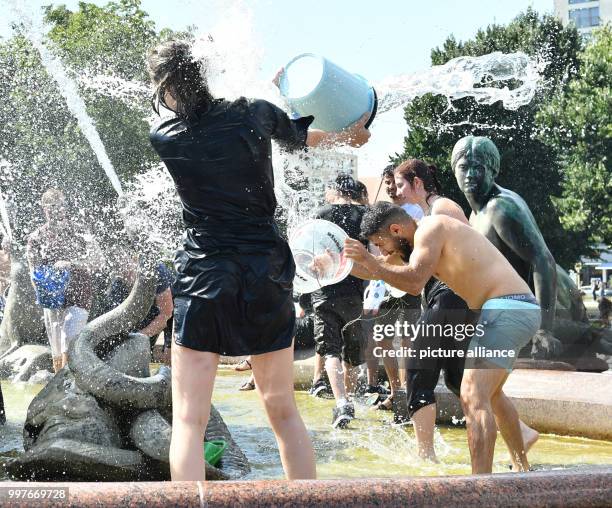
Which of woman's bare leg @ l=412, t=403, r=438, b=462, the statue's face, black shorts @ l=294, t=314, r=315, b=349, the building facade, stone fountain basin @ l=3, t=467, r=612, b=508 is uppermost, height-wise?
the building facade

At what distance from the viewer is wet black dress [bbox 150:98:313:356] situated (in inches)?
114

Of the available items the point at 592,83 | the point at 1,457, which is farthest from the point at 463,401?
the point at 592,83

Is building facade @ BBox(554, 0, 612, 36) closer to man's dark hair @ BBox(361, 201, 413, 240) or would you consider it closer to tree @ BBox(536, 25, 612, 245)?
tree @ BBox(536, 25, 612, 245)

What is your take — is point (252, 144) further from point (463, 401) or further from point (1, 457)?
point (1, 457)

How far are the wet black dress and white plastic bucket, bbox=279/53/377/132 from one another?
807mm

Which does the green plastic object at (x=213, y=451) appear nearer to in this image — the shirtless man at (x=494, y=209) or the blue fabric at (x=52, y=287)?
the shirtless man at (x=494, y=209)

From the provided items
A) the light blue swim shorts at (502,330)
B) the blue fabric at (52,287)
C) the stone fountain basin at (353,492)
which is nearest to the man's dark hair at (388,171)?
the light blue swim shorts at (502,330)

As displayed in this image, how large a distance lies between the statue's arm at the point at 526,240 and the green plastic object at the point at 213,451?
2.20 metres

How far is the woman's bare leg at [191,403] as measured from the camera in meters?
2.88

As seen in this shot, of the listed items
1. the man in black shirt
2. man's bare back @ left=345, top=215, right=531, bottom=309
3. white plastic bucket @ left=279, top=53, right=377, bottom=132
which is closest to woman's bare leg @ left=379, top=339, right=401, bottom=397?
the man in black shirt

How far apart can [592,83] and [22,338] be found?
24.4m

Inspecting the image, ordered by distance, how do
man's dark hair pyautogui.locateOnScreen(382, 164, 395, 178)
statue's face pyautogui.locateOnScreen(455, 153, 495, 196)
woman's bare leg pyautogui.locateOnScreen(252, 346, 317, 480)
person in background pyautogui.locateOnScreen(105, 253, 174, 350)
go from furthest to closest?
person in background pyautogui.locateOnScreen(105, 253, 174, 350)
man's dark hair pyautogui.locateOnScreen(382, 164, 395, 178)
statue's face pyautogui.locateOnScreen(455, 153, 495, 196)
woman's bare leg pyautogui.locateOnScreen(252, 346, 317, 480)

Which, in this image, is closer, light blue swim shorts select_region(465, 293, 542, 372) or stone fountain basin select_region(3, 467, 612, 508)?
stone fountain basin select_region(3, 467, 612, 508)

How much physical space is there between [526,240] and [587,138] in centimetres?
Answer: 2549
